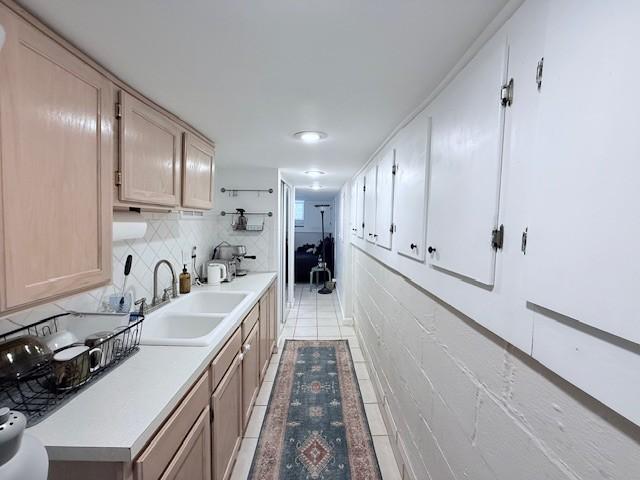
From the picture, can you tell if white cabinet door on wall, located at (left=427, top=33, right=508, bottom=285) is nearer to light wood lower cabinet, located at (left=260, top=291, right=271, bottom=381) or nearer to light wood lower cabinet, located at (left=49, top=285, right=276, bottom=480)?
light wood lower cabinet, located at (left=49, top=285, right=276, bottom=480)

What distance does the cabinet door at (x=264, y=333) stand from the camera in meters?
2.68

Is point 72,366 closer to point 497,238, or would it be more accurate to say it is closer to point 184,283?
point 497,238

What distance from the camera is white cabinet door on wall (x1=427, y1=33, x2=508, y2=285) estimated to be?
911 millimetres

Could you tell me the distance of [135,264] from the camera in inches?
77.5

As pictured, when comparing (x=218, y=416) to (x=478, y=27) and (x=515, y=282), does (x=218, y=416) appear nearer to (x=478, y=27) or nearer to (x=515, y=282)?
(x=515, y=282)

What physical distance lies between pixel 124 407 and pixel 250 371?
1.37 metres

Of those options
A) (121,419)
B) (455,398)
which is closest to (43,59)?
(121,419)

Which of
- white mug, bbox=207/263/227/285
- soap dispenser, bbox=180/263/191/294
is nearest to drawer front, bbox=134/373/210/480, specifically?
soap dispenser, bbox=180/263/191/294

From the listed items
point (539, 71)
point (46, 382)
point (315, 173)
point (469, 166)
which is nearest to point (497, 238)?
point (469, 166)

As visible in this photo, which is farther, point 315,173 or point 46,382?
point 315,173

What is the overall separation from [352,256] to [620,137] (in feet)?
12.9

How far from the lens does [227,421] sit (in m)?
1.70

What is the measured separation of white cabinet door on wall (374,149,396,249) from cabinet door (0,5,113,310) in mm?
1580

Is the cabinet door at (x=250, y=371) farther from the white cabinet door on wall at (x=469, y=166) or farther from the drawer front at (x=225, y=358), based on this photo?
the white cabinet door on wall at (x=469, y=166)
